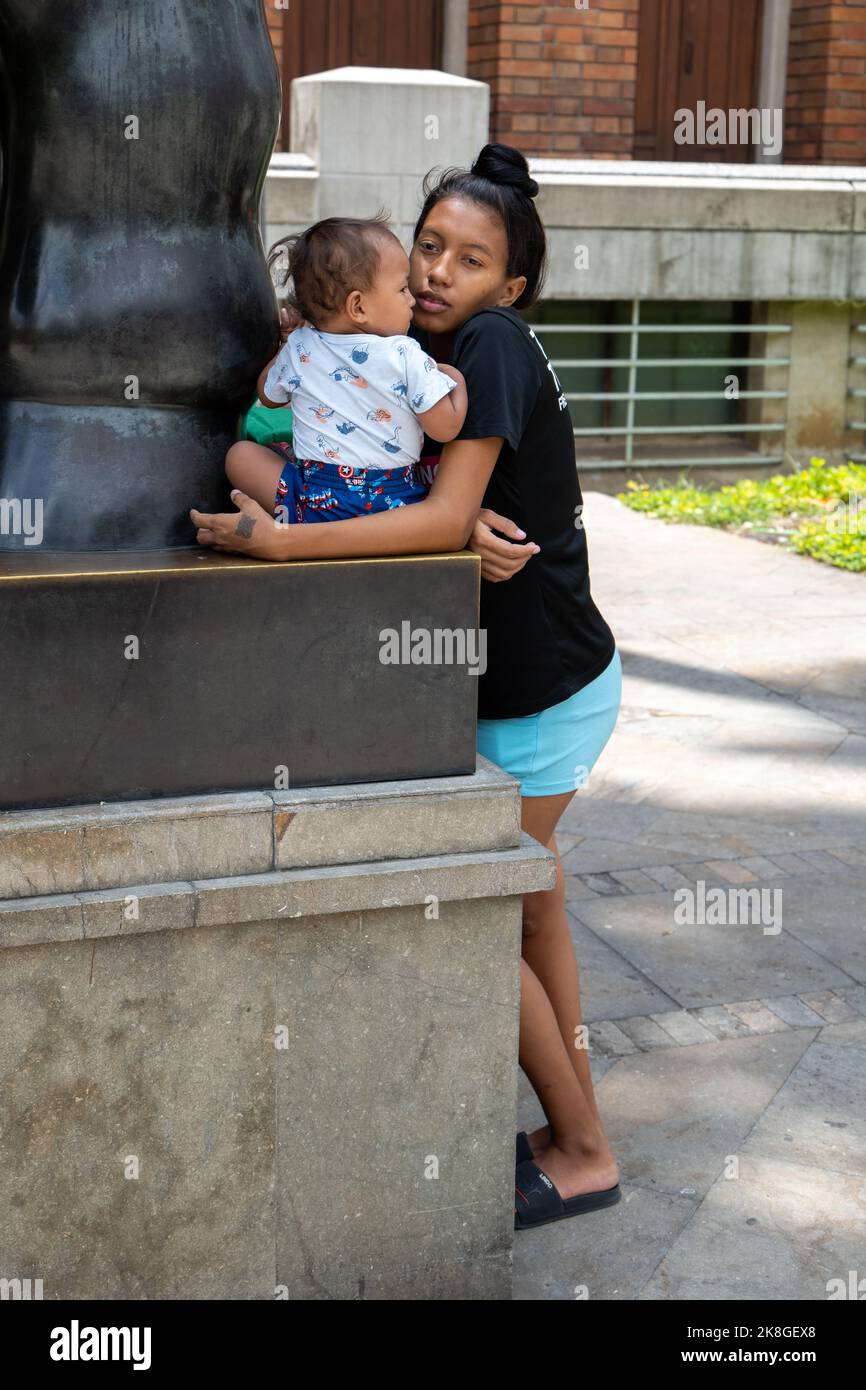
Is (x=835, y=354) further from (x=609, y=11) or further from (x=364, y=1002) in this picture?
(x=364, y=1002)

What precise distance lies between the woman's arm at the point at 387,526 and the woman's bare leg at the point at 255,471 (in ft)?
0.25

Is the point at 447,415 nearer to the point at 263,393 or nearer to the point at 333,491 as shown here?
the point at 333,491

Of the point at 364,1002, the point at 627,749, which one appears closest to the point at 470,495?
the point at 364,1002

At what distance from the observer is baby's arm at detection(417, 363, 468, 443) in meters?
2.69

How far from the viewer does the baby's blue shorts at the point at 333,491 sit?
8.92 ft

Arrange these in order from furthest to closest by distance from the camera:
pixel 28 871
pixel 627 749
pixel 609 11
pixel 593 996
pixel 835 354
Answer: pixel 835 354, pixel 609 11, pixel 627 749, pixel 593 996, pixel 28 871

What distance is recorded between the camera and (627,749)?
6355mm

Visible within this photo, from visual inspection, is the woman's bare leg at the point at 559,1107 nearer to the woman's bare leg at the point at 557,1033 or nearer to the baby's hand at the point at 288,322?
the woman's bare leg at the point at 557,1033

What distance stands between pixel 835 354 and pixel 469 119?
3630mm

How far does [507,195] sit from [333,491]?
67 cm

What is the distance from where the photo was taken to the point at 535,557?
3039 millimetres

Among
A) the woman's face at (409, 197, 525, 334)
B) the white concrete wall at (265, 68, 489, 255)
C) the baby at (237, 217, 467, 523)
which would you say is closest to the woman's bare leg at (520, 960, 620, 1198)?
the baby at (237, 217, 467, 523)

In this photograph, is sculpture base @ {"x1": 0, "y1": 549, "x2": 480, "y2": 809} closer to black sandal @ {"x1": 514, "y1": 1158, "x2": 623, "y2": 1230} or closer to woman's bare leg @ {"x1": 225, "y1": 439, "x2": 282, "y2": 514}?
woman's bare leg @ {"x1": 225, "y1": 439, "x2": 282, "y2": 514}

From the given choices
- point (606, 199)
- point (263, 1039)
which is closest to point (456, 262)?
point (263, 1039)
